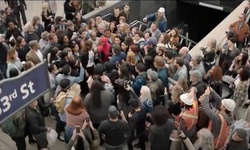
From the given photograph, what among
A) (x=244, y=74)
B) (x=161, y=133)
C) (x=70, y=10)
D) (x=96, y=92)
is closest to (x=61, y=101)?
(x=96, y=92)

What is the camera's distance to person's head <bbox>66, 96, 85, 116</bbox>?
19.4ft

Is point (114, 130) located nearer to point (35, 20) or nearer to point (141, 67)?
point (141, 67)

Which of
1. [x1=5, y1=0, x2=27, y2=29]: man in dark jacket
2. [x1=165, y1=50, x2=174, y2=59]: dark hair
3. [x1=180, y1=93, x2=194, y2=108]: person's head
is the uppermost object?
[x1=180, y1=93, x2=194, y2=108]: person's head

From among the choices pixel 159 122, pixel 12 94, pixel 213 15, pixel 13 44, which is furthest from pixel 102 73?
pixel 213 15

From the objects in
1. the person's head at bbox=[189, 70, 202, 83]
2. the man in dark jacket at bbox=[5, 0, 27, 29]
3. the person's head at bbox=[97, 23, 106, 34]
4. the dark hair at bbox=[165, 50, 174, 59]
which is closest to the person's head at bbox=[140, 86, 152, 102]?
the person's head at bbox=[189, 70, 202, 83]

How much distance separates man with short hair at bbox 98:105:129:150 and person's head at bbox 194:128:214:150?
1.02 metres

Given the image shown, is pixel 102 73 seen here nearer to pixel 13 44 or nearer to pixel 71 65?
pixel 71 65

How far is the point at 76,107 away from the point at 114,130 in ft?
2.15

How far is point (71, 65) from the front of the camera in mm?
7543

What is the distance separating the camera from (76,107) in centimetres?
596

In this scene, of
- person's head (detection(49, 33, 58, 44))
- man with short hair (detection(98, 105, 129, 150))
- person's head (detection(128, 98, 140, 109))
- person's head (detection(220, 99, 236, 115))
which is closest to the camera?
man with short hair (detection(98, 105, 129, 150))

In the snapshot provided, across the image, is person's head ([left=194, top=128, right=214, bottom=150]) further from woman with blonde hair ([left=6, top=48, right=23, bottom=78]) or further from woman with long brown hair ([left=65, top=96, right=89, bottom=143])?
woman with blonde hair ([left=6, top=48, right=23, bottom=78])

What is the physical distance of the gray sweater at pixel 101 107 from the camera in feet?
21.2

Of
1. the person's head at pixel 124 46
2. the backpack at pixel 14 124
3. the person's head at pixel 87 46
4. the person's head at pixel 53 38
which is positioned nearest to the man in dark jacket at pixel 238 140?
the backpack at pixel 14 124
